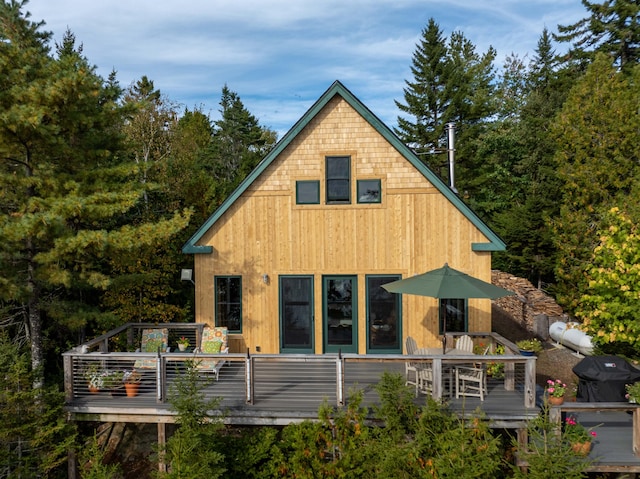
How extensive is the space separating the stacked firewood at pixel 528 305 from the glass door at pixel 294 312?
10948 millimetres

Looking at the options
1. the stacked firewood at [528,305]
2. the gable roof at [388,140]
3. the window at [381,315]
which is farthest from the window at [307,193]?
the stacked firewood at [528,305]

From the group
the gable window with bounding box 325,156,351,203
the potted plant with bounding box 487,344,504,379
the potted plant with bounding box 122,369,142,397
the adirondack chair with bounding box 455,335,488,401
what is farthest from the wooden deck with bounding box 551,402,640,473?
the potted plant with bounding box 122,369,142,397

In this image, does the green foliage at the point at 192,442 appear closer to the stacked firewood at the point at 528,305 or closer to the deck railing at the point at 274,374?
the deck railing at the point at 274,374

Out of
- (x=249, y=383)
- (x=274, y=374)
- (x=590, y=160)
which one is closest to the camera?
(x=249, y=383)

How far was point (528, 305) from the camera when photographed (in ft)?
64.3

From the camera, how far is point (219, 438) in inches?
342

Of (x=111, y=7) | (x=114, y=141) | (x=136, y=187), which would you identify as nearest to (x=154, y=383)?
(x=136, y=187)

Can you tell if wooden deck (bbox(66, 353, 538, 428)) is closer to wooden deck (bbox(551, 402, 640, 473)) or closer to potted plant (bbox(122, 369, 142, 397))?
potted plant (bbox(122, 369, 142, 397))

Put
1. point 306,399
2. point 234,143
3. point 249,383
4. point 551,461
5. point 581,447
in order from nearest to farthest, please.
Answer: point 551,461 → point 581,447 → point 249,383 → point 306,399 → point 234,143

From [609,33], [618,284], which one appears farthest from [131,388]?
[609,33]

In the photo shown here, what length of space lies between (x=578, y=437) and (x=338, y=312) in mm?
5807

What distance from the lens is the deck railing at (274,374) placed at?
8000mm

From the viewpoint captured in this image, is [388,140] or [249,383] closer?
[249,383]

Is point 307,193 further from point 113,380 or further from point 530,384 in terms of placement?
point 530,384
